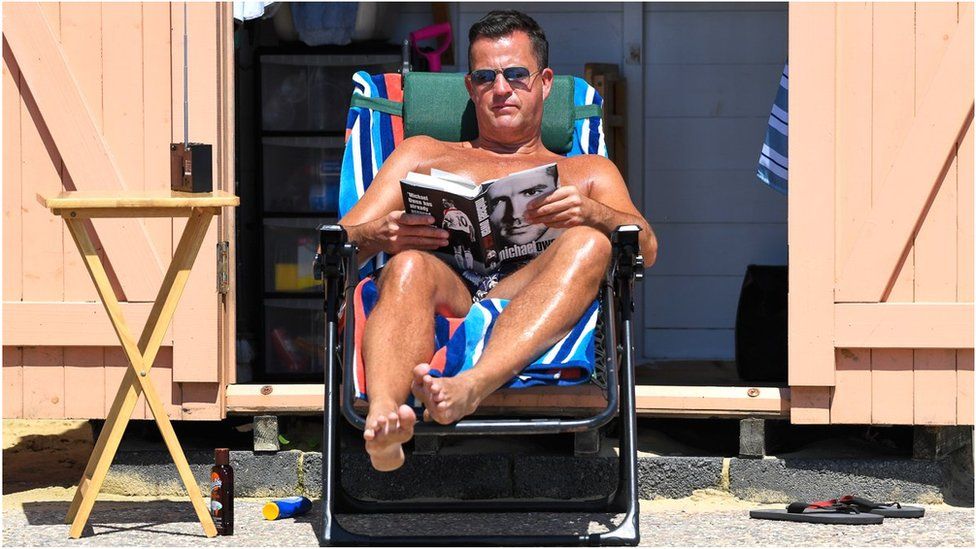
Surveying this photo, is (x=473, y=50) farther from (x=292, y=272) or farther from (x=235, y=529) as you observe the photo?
(x=292, y=272)

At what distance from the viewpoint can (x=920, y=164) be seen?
14.6 feet

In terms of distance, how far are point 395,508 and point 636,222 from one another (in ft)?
3.55

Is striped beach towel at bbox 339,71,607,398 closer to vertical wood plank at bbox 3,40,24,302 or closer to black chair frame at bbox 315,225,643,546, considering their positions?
black chair frame at bbox 315,225,643,546

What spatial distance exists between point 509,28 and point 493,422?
141 cm

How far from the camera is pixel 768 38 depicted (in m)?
6.59

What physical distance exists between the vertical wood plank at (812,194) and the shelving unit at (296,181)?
2.27m

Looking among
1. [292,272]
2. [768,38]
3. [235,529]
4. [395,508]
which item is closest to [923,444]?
[395,508]

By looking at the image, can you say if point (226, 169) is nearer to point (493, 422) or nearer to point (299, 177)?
point (493, 422)

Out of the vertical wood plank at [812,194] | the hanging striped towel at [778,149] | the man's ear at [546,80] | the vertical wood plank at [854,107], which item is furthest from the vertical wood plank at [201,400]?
the vertical wood plank at [854,107]

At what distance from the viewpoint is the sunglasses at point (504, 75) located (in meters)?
4.43

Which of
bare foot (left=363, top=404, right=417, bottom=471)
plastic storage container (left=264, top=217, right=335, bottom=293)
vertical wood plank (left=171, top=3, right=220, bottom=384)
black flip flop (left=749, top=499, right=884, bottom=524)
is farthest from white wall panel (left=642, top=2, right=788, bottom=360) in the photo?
bare foot (left=363, top=404, right=417, bottom=471)

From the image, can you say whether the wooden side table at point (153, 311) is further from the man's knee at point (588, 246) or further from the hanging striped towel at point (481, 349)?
the man's knee at point (588, 246)

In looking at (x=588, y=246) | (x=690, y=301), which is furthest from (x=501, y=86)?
(x=690, y=301)

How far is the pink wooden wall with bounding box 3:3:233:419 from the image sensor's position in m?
4.66
